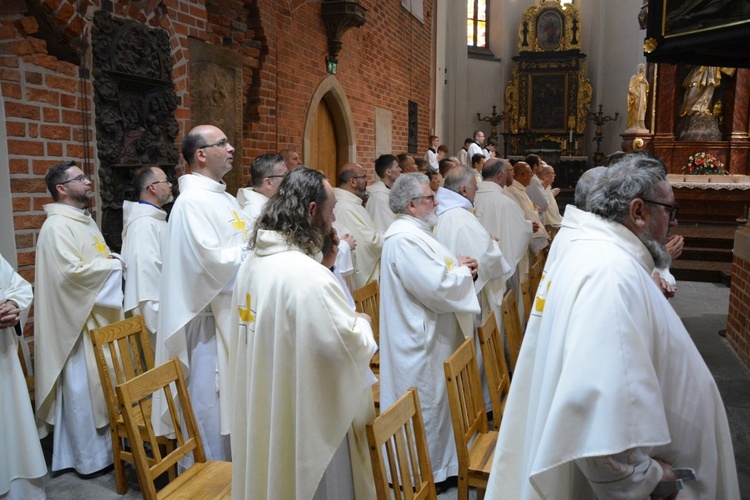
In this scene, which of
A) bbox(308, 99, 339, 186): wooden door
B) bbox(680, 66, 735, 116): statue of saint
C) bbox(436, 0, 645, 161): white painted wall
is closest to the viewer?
bbox(308, 99, 339, 186): wooden door

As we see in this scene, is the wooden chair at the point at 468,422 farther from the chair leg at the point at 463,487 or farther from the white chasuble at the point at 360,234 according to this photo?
the white chasuble at the point at 360,234

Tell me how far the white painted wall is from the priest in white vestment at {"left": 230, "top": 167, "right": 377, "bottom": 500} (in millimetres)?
17476

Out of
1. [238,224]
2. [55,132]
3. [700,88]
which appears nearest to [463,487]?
[238,224]

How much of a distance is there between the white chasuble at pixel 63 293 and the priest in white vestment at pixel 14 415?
15.9 inches

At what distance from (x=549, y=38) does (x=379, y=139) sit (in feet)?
44.2

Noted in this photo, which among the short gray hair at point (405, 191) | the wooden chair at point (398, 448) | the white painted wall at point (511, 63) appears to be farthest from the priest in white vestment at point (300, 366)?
the white painted wall at point (511, 63)

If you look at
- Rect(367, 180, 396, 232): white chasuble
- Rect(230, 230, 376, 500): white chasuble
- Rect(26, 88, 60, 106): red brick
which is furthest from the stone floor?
Rect(367, 180, 396, 232): white chasuble

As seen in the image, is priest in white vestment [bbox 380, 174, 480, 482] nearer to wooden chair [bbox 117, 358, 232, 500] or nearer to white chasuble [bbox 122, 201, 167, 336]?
wooden chair [bbox 117, 358, 232, 500]

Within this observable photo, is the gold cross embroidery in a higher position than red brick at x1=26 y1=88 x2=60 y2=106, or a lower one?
lower

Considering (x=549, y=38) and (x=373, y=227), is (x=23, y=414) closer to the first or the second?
(x=373, y=227)

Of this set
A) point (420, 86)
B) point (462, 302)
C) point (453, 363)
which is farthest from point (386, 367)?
point (420, 86)

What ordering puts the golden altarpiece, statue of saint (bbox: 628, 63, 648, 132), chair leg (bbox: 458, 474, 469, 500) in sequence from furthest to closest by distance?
the golden altarpiece
statue of saint (bbox: 628, 63, 648, 132)
chair leg (bbox: 458, 474, 469, 500)

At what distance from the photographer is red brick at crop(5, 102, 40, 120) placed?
3.83m

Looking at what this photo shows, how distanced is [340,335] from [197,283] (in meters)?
1.63
